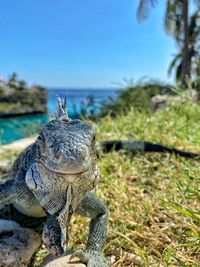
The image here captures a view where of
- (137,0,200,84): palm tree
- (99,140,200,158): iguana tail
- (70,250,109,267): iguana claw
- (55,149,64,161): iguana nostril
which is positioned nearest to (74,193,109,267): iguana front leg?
(70,250,109,267): iguana claw

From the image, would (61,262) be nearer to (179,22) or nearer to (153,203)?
(153,203)

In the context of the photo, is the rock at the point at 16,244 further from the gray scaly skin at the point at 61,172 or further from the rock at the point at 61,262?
the gray scaly skin at the point at 61,172

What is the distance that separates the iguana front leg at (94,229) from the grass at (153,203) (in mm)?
95

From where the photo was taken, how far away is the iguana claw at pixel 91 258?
1988 mm

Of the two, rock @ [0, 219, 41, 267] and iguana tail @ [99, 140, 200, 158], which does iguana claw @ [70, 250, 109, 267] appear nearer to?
rock @ [0, 219, 41, 267]

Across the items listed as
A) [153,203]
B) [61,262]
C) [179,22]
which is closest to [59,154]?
[61,262]

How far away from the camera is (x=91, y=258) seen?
2016mm

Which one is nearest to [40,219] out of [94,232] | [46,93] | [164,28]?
[94,232]

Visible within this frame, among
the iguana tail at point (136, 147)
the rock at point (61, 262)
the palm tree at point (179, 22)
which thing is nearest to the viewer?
the rock at point (61, 262)

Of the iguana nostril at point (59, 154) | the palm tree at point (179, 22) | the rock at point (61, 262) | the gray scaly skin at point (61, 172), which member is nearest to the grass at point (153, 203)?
the rock at point (61, 262)

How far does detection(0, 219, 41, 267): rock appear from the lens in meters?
2.01

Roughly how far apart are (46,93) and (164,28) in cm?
2082

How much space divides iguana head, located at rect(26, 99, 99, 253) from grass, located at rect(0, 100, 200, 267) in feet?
1.31

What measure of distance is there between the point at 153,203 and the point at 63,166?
154 cm
